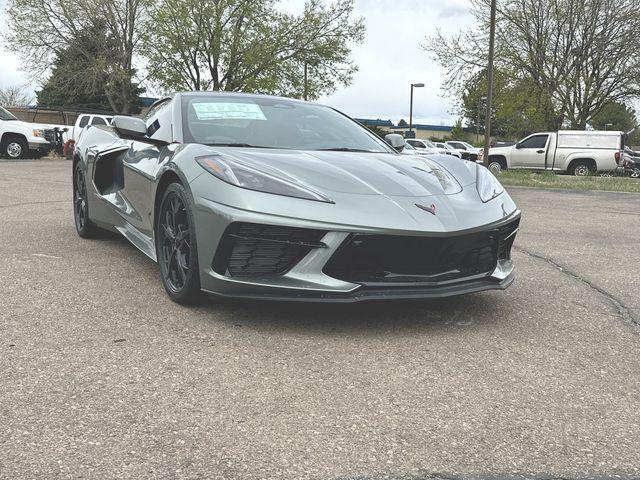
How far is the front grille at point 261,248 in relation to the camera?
9.52 ft

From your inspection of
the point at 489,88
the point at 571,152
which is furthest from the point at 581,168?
the point at 489,88

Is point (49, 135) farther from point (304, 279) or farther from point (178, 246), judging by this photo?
point (304, 279)

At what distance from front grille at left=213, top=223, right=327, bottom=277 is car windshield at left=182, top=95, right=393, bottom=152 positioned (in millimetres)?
893

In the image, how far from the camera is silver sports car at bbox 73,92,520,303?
115 inches

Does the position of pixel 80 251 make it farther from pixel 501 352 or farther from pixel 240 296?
pixel 501 352

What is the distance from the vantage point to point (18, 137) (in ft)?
67.0

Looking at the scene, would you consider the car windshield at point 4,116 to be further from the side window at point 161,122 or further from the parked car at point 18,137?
the side window at point 161,122

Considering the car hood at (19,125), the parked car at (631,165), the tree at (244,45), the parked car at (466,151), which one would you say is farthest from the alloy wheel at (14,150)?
the parked car at (631,165)

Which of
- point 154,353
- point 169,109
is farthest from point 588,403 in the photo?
point 169,109

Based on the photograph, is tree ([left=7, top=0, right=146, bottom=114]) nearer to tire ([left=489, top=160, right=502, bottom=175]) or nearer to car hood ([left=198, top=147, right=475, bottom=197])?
tire ([left=489, top=160, right=502, bottom=175])

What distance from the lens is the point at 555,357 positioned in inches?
111

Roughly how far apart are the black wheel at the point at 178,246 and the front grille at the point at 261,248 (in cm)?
23

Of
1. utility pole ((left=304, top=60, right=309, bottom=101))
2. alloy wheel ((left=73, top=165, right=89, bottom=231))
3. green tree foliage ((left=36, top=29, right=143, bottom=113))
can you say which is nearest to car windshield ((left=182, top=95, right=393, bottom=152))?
alloy wheel ((left=73, top=165, right=89, bottom=231))

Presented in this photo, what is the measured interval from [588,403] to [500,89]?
30815 millimetres
